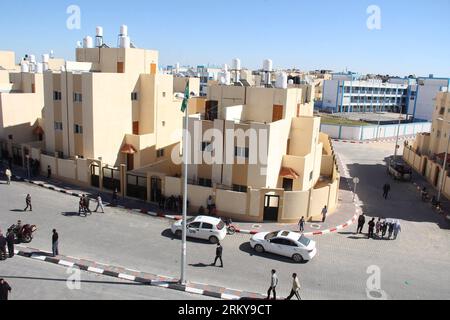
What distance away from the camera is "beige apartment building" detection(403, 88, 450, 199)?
38.4 metres

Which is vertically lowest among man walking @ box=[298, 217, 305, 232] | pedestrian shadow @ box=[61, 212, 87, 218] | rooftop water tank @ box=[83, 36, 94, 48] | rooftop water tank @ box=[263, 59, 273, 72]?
pedestrian shadow @ box=[61, 212, 87, 218]

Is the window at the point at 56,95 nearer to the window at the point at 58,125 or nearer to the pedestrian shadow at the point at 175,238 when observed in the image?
the window at the point at 58,125

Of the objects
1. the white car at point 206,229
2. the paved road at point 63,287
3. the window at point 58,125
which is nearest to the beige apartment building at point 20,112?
the window at point 58,125

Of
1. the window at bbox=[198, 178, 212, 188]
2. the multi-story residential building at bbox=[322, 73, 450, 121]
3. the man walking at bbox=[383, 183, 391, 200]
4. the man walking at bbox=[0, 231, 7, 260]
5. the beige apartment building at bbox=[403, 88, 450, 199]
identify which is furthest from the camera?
the multi-story residential building at bbox=[322, 73, 450, 121]

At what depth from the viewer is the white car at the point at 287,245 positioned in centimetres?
2017

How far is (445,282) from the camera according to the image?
63.6 feet

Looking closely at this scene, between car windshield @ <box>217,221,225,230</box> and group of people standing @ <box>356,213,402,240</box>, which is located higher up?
car windshield @ <box>217,221,225,230</box>

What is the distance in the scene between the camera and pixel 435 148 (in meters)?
43.5

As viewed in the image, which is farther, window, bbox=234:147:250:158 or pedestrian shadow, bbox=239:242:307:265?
window, bbox=234:147:250:158

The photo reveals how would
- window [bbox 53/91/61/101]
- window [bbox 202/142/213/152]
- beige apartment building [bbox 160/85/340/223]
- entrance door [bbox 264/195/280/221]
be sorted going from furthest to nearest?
1. window [bbox 53/91/61/101]
2. window [bbox 202/142/213/152]
3. beige apartment building [bbox 160/85/340/223]
4. entrance door [bbox 264/195/280/221]

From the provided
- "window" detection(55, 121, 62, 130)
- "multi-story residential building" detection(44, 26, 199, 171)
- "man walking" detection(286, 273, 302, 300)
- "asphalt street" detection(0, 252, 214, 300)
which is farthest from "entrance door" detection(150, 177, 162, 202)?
"man walking" detection(286, 273, 302, 300)

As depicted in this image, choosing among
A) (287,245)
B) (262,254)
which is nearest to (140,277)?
(262,254)

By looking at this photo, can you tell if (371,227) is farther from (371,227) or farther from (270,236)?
(270,236)

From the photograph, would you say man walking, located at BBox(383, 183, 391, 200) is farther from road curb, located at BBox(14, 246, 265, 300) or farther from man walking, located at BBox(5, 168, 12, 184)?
man walking, located at BBox(5, 168, 12, 184)
